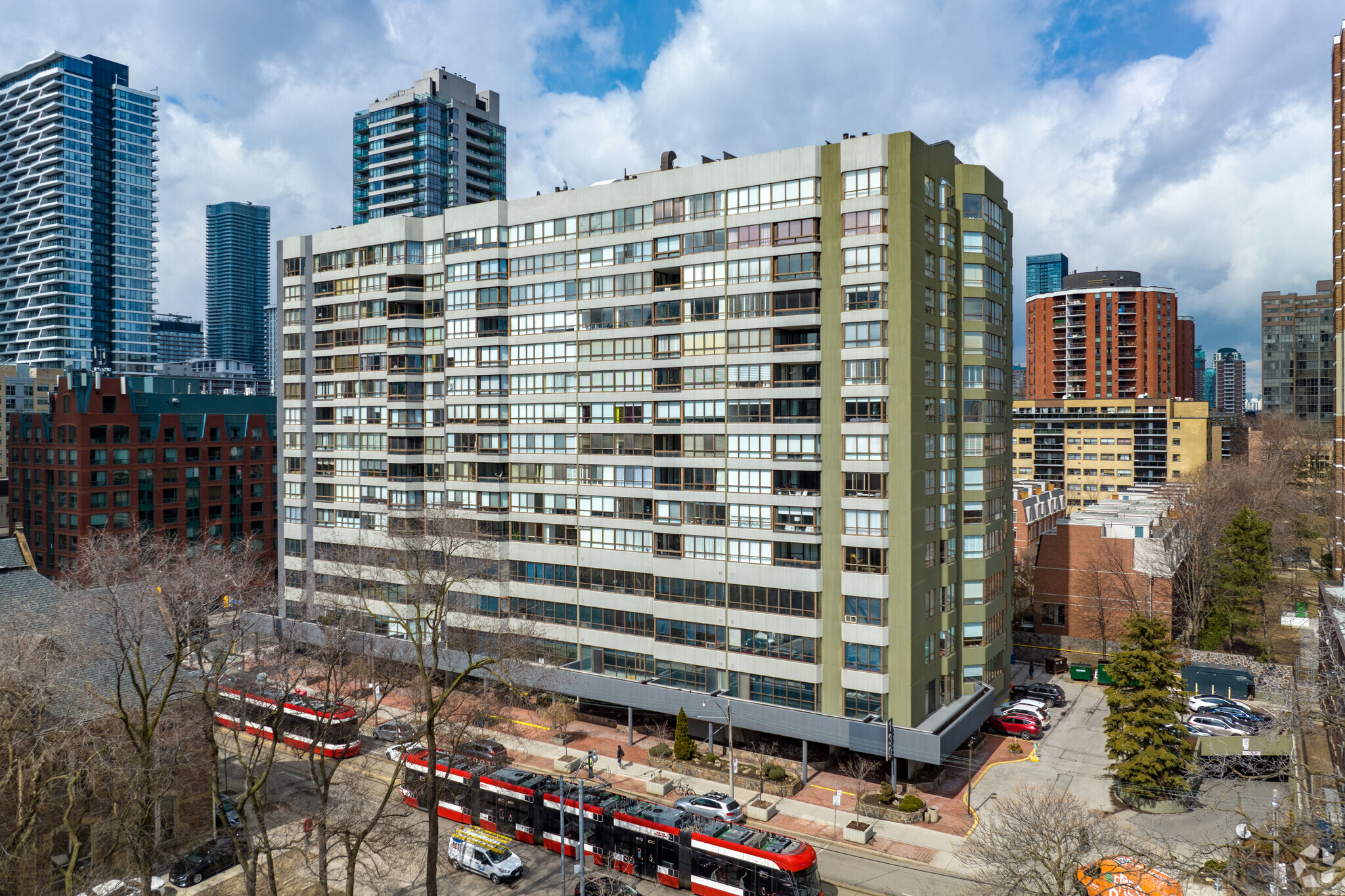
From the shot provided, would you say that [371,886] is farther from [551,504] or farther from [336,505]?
[336,505]

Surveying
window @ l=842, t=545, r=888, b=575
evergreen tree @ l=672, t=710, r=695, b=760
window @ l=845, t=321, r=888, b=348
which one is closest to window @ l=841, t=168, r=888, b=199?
window @ l=845, t=321, r=888, b=348

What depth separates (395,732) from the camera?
60062 mm

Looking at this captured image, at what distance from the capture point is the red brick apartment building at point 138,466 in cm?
10188

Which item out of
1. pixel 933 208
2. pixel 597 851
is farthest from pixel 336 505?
pixel 933 208

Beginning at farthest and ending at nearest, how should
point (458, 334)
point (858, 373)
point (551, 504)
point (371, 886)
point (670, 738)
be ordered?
1. point (458, 334)
2. point (551, 504)
3. point (670, 738)
4. point (858, 373)
5. point (371, 886)

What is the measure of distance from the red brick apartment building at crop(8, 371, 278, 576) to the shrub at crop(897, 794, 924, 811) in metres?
81.6

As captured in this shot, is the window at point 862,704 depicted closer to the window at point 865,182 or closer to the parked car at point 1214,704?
the parked car at point 1214,704

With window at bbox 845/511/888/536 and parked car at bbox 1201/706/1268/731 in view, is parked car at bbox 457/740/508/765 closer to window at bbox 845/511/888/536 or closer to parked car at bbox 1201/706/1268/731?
window at bbox 845/511/888/536

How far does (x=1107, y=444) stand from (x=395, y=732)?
509 feet

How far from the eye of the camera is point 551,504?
6981cm

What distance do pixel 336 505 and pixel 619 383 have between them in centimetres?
3481

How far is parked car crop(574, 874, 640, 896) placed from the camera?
4128 cm

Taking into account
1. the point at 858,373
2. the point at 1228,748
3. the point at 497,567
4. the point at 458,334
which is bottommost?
the point at 1228,748

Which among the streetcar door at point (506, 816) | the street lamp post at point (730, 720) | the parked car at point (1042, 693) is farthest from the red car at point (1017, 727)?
the streetcar door at point (506, 816)
